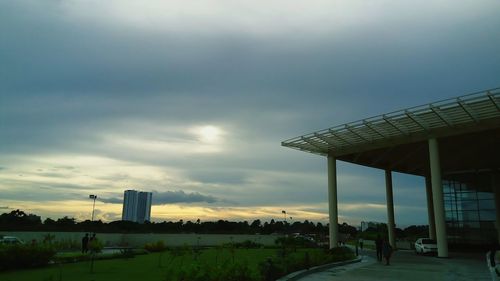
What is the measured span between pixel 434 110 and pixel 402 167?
62.9ft

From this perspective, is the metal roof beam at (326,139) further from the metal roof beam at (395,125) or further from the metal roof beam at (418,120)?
the metal roof beam at (418,120)

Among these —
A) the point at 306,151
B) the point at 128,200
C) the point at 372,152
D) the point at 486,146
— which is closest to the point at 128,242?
the point at 306,151

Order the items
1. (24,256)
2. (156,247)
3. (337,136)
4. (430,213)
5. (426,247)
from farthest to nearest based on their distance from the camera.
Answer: (430,213), (156,247), (426,247), (337,136), (24,256)

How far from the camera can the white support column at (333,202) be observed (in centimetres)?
3647

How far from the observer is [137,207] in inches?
3866

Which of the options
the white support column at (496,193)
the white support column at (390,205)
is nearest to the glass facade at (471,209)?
the white support column at (496,193)

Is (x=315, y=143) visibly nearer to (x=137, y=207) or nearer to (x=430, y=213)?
(x=430, y=213)

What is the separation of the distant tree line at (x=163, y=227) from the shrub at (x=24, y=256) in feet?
91.1

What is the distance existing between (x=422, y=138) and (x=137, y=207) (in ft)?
265

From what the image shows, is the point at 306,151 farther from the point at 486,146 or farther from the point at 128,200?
the point at 128,200

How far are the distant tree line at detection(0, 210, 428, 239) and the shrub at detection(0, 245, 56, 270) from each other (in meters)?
27.8

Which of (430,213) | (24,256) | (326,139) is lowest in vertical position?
(24,256)

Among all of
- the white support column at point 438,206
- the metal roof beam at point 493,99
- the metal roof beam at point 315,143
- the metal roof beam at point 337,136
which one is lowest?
the white support column at point 438,206

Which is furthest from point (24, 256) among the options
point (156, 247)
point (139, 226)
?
point (139, 226)
